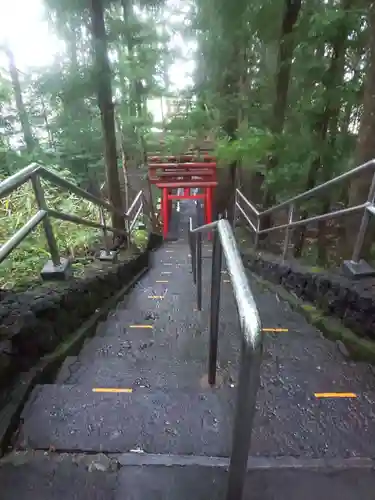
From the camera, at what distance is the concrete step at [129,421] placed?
141 cm

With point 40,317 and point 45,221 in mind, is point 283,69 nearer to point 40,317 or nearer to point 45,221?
point 45,221

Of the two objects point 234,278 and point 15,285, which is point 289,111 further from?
point 234,278

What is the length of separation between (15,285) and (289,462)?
208cm

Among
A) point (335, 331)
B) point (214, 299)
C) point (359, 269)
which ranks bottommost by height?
point (335, 331)

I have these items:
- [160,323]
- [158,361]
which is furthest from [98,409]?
[160,323]

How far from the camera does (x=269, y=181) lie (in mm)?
5691

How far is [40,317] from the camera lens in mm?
2148

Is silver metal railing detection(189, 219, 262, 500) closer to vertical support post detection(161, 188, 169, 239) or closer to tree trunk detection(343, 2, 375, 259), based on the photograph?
tree trunk detection(343, 2, 375, 259)

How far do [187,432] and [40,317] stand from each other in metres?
1.18

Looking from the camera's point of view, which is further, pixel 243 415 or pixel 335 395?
pixel 335 395

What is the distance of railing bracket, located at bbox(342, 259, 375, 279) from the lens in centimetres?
255

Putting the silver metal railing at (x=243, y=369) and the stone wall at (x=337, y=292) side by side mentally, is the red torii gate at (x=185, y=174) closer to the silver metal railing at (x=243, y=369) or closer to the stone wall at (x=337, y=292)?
the stone wall at (x=337, y=292)

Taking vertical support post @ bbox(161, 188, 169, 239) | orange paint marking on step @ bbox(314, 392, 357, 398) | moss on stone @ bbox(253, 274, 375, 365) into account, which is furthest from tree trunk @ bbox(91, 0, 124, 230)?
vertical support post @ bbox(161, 188, 169, 239)

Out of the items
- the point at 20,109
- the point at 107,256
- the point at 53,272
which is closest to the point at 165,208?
the point at 20,109
